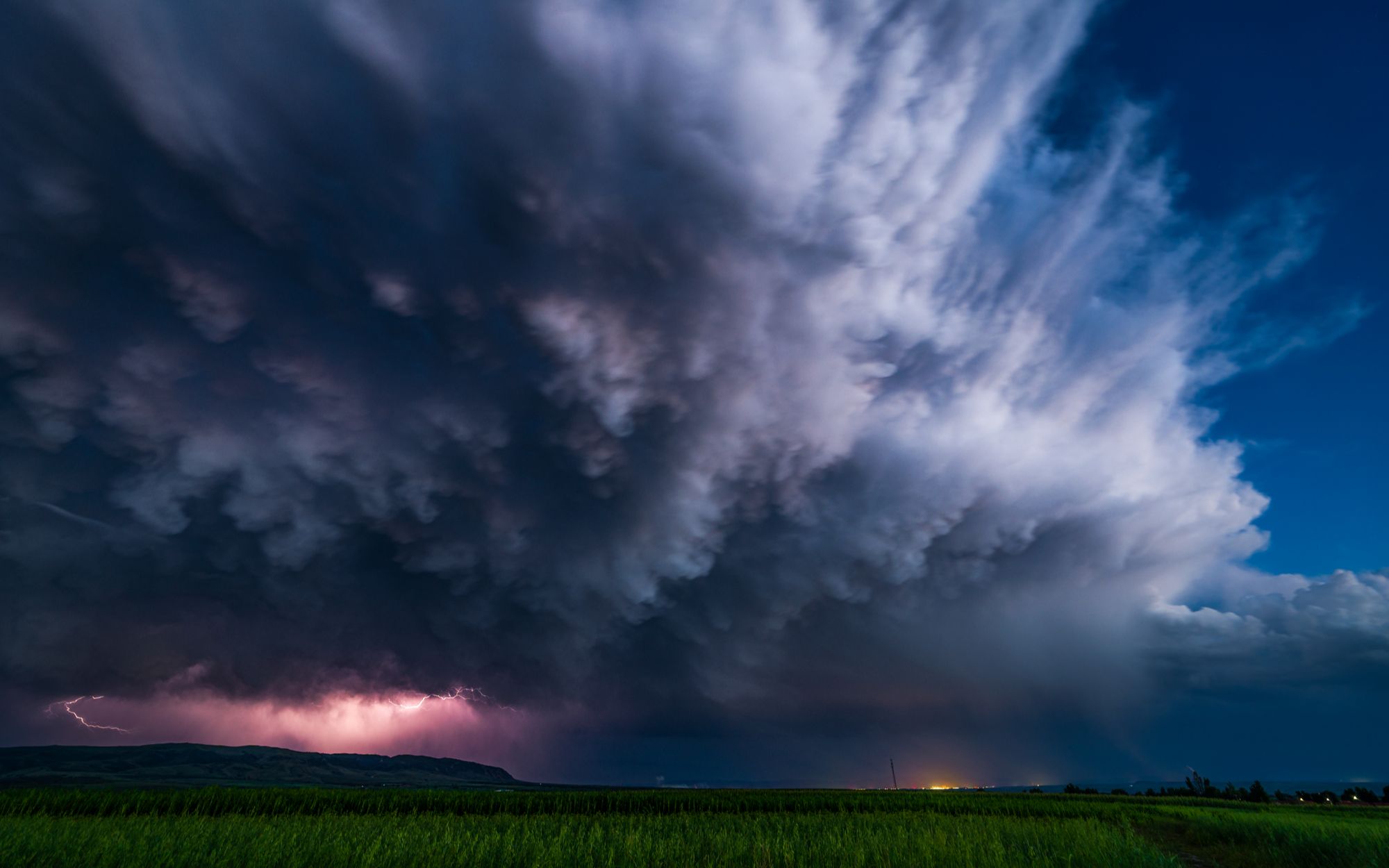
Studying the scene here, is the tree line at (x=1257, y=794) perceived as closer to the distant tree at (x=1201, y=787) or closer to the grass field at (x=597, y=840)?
the distant tree at (x=1201, y=787)

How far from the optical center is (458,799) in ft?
126

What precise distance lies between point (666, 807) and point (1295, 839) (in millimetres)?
34079

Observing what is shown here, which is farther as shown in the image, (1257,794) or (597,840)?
(1257,794)

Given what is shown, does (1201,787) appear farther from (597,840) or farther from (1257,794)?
(597,840)

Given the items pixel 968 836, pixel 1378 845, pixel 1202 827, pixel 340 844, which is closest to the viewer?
pixel 340 844

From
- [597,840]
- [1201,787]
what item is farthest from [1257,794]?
[597,840]

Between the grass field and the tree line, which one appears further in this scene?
the tree line

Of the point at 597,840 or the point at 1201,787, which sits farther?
the point at 1201,787

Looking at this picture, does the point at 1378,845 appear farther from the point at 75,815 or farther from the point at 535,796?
the point at 75,815

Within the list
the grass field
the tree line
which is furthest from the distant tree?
the grass field

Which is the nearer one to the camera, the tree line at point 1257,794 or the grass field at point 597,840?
the grass field at point 597,840

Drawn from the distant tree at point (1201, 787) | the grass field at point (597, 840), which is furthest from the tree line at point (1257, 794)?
the grass field at point (597, 840)

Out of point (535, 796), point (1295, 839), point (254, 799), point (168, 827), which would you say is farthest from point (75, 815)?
point (1295, 839)

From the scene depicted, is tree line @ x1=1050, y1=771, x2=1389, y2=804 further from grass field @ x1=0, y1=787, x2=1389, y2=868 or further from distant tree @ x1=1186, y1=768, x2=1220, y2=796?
grass field @ x1=0, y1=787, x2=1389, y2=868
